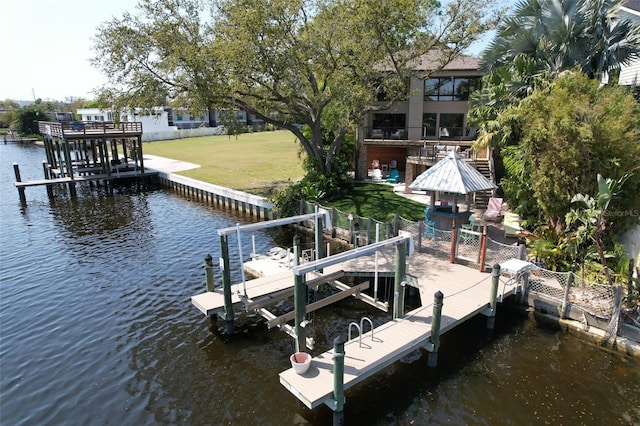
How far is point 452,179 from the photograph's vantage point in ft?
51.7

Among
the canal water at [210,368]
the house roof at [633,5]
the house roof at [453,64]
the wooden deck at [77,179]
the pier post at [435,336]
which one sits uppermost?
the house roof at [633,5]

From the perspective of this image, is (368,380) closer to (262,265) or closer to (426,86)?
(262,265)

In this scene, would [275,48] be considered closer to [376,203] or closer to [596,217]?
[376,203]

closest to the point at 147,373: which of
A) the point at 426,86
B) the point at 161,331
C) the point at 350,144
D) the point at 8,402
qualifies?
the point at 161,331

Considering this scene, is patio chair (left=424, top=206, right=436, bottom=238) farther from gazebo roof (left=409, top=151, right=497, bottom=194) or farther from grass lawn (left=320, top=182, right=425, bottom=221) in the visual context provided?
grass lawn (left=320, top=182, right=425, bottom=221)

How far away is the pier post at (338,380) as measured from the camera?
898cm

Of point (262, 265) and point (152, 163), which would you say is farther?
point (152, 163)

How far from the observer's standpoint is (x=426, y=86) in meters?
31.8

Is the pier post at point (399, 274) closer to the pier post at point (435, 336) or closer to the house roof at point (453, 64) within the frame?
the pier post at point (435, 336)

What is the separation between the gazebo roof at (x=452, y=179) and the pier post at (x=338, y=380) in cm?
866

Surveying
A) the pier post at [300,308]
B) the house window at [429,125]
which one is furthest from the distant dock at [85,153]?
the pier post at [300,308]

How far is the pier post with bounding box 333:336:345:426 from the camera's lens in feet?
29.5

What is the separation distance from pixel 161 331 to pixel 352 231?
383 inches

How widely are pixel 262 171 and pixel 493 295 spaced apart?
28077 mm
